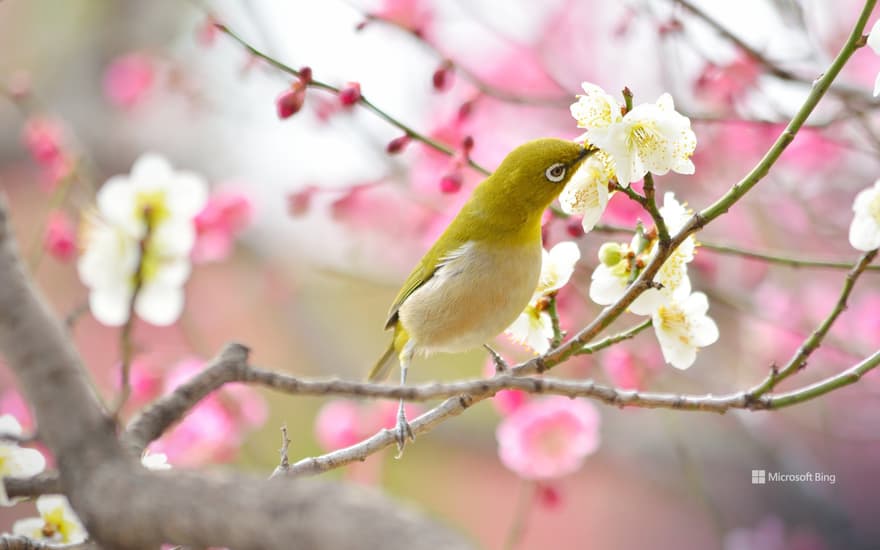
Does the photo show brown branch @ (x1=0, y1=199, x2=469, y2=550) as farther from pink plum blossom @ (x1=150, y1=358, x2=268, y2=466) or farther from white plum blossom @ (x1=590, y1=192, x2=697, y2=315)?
pink plum blossom @ (x1=150, y1=358, x2=268, y2=466)

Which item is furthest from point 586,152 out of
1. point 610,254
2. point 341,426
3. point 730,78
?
point 341,426

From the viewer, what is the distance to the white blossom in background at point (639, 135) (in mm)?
1174

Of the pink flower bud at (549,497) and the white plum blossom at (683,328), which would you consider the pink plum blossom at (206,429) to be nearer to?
the pink flower bud at (549,497)

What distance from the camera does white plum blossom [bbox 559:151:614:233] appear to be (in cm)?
129

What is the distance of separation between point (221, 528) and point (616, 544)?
202 inches

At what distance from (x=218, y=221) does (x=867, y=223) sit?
6.51 ft

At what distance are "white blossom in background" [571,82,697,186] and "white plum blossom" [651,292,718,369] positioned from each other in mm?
247

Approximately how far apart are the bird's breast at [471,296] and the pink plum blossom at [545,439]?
1.73ft

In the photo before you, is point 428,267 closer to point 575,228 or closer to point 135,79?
point 575,228

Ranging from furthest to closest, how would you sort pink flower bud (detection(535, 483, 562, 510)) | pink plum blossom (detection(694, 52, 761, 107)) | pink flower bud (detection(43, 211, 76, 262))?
pink flower bud (detection(43, 211, 76, 262)) < pink flower bud (detection(535, 483, 562, 510)) < pink plum blossom (detection(694, 52, 761, 107))

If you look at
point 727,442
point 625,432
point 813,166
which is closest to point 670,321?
point 813,166

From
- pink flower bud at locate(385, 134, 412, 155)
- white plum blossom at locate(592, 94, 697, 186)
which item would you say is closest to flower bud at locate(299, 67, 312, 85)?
pink flower bud at locate(385, 134, 412, 155)

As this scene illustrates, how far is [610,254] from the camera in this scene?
1350mm

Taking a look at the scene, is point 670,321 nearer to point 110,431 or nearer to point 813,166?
point 110,431
